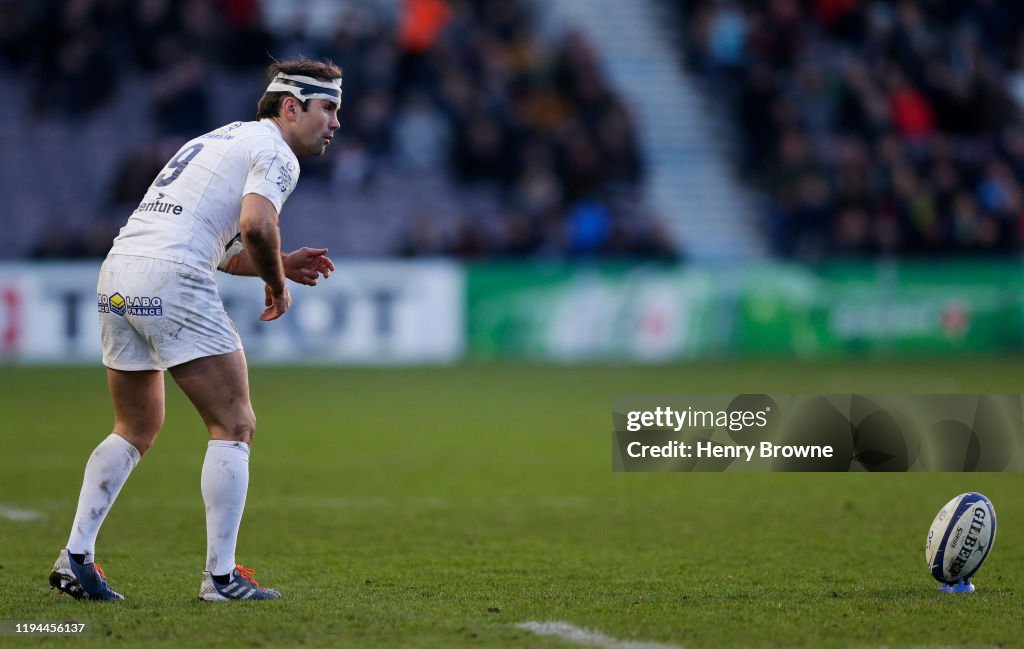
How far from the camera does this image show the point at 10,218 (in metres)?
Answer: 21.5

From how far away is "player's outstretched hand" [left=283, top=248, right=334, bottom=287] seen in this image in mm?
6211

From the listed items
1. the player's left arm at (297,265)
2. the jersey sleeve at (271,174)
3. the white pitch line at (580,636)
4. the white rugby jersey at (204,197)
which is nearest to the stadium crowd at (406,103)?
the player's left arm at (297,265)

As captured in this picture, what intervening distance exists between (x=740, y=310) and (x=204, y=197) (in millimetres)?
15991

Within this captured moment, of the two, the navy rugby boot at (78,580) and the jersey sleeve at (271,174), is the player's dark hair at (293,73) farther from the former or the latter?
the navy rugby boot at (78,580)

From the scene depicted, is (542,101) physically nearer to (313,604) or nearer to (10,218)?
(10,218)

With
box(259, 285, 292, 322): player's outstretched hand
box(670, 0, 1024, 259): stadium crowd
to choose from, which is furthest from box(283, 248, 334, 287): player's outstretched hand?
box(670, 0, 1024, 259): stadium crowd

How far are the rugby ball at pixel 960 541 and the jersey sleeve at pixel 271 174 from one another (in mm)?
2979

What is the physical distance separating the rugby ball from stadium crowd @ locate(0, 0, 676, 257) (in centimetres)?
1547

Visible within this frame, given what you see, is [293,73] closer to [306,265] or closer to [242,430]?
[306,265]

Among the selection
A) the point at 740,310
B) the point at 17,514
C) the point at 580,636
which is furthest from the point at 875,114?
the point at 580,636

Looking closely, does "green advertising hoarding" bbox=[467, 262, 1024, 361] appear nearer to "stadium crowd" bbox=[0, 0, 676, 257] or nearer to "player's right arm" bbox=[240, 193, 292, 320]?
"stadium crowd" bbox=[0, 0, 676, 257]

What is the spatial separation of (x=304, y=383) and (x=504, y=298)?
4.14 metres

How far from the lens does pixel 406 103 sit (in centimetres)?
2284

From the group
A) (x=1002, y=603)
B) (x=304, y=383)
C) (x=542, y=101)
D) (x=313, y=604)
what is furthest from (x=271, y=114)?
(x=542, y=101)
